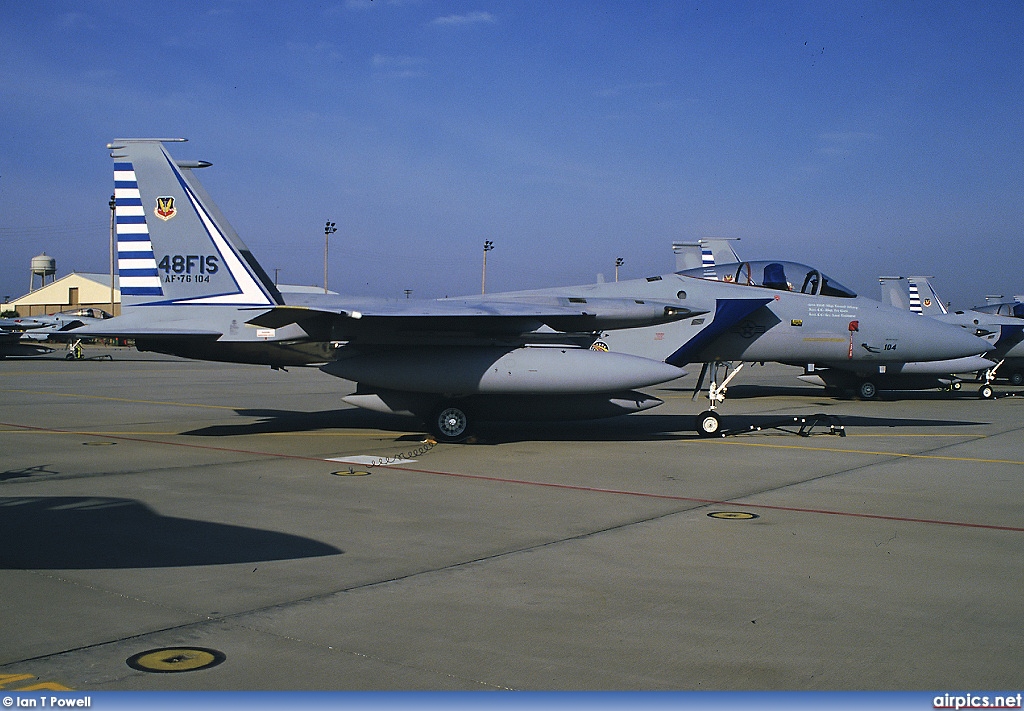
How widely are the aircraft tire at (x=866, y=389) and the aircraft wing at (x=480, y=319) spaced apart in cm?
1196

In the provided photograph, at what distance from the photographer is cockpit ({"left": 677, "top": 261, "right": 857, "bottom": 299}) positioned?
14125 millimetres

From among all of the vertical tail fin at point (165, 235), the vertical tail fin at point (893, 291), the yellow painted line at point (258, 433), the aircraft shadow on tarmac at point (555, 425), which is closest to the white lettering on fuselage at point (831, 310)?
the aircraft shadow on tarmac at point (555, 425)

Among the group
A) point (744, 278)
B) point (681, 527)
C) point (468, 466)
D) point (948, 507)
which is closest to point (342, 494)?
point (468, 466)

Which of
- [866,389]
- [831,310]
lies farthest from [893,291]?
[831,310]

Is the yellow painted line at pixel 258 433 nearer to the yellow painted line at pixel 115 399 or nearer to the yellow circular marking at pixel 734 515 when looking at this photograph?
the yellow painted line at pixel 115 399

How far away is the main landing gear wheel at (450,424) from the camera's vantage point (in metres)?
12.6

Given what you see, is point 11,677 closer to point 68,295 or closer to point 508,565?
point 508,565

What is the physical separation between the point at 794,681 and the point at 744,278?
10974mm

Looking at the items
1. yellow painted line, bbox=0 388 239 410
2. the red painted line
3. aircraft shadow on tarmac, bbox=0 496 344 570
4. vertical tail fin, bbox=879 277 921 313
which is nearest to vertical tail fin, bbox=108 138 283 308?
the red painted line

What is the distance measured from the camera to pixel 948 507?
26.5ft

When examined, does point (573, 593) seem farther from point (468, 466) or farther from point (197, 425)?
point (197, 425)

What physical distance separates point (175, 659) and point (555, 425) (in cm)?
1139

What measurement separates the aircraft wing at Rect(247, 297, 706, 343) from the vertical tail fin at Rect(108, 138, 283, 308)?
6.42ft

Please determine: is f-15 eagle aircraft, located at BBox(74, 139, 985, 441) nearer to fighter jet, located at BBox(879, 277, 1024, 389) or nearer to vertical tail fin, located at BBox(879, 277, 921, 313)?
fighter jet, located at BBox(879, 277, 1024, 389)
